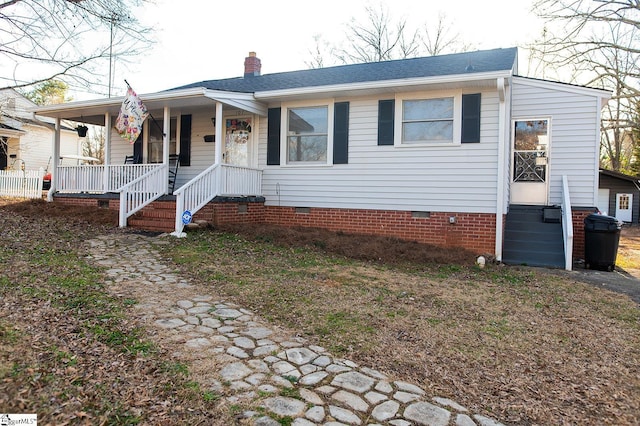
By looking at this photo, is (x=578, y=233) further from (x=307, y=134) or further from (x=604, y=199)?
(x=604, y=199)

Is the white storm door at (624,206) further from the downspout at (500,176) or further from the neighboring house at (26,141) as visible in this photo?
the neighboring house at (26,141)

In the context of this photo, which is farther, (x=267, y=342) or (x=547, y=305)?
(x=547, y=305)

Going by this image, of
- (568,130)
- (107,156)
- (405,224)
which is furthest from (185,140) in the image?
(568,130)

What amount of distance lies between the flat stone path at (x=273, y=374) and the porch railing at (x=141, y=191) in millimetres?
4793

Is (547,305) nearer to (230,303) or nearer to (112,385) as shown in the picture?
(230,303)

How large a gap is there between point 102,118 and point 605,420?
13.1 m

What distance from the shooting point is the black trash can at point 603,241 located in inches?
300

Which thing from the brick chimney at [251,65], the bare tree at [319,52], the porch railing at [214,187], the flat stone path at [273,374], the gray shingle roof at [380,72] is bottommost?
the flat stone path at [273,374]

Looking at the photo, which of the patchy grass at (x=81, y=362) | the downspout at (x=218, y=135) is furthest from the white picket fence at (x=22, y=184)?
the patchy grass at (x=81, y=362)

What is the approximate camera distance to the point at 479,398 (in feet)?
8.88

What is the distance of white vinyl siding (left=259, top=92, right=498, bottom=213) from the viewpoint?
26.1 feet

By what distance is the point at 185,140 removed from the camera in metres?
10.9

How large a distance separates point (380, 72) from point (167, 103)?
5252mm

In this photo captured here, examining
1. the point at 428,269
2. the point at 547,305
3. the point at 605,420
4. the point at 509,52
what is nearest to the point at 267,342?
the point at 605,420
